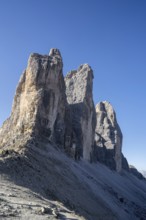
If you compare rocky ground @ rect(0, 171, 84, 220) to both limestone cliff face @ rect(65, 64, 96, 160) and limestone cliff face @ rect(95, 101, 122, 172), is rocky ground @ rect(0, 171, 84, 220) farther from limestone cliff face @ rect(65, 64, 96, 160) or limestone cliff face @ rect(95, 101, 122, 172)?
limestone cliff face @ rect(95, 101, 122, 172)

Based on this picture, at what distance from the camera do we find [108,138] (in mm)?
Answer: 133375

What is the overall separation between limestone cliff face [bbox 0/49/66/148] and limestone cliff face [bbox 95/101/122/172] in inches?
1984

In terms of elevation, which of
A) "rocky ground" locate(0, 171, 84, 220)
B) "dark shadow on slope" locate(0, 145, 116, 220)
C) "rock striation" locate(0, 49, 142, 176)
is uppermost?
"rock striation" locate(0, 49, 142, 176)

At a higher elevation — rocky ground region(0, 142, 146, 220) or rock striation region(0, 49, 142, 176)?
rock striation region(0, 49, 142, 176)

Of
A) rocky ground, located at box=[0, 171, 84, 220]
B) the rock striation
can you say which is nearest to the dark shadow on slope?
rocky ground, located at box=[0, 171, 84, 220]

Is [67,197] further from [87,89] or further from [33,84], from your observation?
[87,89]

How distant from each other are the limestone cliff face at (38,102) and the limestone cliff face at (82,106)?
2031cm

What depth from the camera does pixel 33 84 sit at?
64.5 metres

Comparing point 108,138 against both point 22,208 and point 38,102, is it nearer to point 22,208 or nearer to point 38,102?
point 38,102

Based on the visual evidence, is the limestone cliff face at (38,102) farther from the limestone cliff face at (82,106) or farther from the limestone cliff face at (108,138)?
the limestone cliff face at (108,138)

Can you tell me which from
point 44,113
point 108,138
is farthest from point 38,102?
point 108,138

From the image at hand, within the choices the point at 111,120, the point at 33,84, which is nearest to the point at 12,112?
the point at 33,84

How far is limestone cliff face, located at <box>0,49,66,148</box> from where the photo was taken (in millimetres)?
61209

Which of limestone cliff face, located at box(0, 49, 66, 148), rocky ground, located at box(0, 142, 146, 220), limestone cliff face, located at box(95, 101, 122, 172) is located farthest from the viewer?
limestone cliff face, located at box(95, 101, 122, 172)
